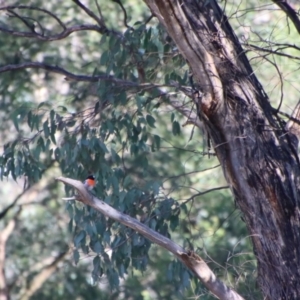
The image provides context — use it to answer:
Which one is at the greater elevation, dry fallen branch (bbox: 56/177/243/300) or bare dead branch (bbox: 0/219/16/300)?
bare dead branch (bbox: 0/219/16/300)

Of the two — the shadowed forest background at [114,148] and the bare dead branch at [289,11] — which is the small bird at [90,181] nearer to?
the shadowed forest background at [114,148]

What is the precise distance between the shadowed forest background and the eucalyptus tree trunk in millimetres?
169

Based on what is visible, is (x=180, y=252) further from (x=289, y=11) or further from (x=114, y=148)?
(x=114, y=148)

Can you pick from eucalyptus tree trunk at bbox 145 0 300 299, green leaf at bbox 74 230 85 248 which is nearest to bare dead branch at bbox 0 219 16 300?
green leaf at bbox 74 230 85 248

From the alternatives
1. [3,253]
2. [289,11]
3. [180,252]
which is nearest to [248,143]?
[289,11]

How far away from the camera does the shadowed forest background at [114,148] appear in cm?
621

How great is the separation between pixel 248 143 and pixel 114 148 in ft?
9.90

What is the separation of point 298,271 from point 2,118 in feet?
20.7

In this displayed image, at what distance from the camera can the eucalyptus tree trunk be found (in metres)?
4.71

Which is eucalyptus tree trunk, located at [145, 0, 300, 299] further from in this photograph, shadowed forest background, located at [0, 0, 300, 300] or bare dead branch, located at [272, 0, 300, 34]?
bare dead branch, located at [272, 0, 300, 34]

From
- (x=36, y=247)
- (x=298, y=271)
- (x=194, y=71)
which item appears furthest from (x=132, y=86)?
(x=36, y=247)

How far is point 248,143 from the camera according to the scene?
489 centimetres

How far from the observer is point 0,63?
9.42m

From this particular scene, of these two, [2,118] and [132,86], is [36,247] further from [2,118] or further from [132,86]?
[132,86]
